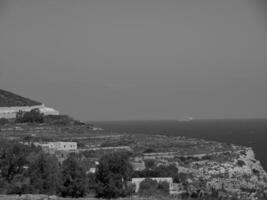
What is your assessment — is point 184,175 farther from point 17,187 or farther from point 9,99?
point 9,99

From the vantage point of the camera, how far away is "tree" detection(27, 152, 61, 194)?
3019 cm

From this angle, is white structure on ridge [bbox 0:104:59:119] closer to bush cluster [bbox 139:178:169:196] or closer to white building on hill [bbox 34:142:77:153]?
white building on hill [bbox 34:142:77:153]

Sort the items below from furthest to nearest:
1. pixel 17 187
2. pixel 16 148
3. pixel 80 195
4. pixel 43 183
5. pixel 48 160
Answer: pixel 16 148, pixel 48 160, pixel 43 183, pixel 17 187, pixel 80 195

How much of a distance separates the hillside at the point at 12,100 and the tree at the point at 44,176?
53542 millimetres

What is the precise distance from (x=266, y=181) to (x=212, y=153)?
29.9 ft

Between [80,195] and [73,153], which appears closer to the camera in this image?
[80,195]

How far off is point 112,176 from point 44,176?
4175 millimetres

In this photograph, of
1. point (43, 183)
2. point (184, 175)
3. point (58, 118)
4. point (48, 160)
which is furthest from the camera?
point (58, 118)

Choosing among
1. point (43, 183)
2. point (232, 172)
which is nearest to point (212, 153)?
point (232, 172)

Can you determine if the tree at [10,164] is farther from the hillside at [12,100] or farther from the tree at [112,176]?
the hillside at [12,100]

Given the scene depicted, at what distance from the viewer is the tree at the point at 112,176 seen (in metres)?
27.9

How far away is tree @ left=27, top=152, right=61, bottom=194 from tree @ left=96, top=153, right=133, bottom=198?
1.90 m

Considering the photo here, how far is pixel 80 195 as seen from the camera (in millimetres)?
27281

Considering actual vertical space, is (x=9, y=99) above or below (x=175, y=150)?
above
